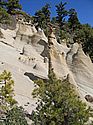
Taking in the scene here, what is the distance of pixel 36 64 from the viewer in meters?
30.5

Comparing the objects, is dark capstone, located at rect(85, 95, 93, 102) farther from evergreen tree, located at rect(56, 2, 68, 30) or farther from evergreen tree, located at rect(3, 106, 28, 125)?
evergreen tree, located at rect(56, 2, 68, 30)

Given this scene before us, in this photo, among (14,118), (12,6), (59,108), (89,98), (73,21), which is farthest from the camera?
(73,21)

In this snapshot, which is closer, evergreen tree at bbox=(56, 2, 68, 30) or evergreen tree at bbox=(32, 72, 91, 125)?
evergreen tree at bbox=(32, 72, 91, 125)

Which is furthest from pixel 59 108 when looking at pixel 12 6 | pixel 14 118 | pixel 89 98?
pixel 12 6

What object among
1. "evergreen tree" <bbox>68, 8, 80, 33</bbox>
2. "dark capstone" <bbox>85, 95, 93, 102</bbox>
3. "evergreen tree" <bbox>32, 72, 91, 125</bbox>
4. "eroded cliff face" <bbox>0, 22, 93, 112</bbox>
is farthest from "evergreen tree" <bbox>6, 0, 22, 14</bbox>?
"evergreen tree" <bbox>32, 72, 91, 125</bbox>

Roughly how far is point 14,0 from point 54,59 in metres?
33.1

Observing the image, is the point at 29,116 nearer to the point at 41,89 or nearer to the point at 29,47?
the point at 41,89

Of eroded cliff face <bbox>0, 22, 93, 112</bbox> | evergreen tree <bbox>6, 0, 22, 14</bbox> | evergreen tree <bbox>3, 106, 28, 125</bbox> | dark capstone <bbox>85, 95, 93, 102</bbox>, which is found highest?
evergreen tree <bbox>6, 0, 22, 14</bbox>

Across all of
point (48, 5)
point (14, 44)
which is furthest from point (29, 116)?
point (48, 5)

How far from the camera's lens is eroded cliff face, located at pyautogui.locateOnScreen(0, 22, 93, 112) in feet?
86.4

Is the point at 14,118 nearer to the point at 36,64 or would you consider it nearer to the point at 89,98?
the point at 89,98

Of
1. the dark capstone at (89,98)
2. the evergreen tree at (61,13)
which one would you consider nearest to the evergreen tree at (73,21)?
the evergreen tree at (61,13)

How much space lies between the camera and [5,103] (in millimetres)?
19609

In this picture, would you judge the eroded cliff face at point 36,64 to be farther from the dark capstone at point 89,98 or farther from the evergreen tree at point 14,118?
the evergreen tree at point 14,118
